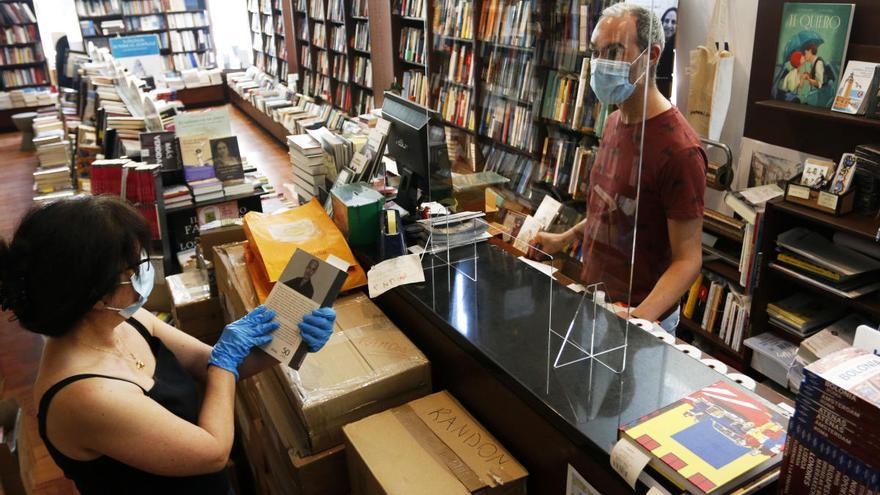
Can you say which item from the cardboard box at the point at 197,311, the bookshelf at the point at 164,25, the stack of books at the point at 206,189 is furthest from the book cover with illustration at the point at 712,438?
the bookshelf at the point at 164,25

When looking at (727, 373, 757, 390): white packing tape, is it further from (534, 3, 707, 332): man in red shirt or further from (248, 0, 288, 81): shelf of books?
(248, 0, 288, 81): shelf of books

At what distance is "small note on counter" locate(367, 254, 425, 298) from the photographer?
6.27 ft

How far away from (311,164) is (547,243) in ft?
4.42

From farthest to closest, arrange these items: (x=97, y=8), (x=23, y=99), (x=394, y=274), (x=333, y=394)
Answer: (x=97, y=8) < (x=23, y=99) < (x=394, y=274) < (x=333, y=394)

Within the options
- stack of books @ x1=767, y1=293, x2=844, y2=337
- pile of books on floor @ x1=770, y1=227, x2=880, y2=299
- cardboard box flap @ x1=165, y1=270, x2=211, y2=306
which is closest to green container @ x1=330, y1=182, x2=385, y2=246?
cardboard box flap @ x1=165, y1=270, x2=211, y2=306

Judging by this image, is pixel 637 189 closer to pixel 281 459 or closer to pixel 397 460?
pixel 397 460

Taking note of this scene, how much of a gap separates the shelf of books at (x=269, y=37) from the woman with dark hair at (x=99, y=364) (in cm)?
883

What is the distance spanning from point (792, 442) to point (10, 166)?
32.0 ft

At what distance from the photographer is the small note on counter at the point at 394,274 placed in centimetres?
191

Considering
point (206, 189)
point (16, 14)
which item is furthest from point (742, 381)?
point (16, 14)

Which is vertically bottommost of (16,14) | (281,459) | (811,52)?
(281,459)

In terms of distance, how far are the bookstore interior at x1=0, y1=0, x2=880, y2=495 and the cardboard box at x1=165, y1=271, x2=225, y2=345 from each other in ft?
0.05

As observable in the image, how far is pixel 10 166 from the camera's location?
8.28 m

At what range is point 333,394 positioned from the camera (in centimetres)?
158
